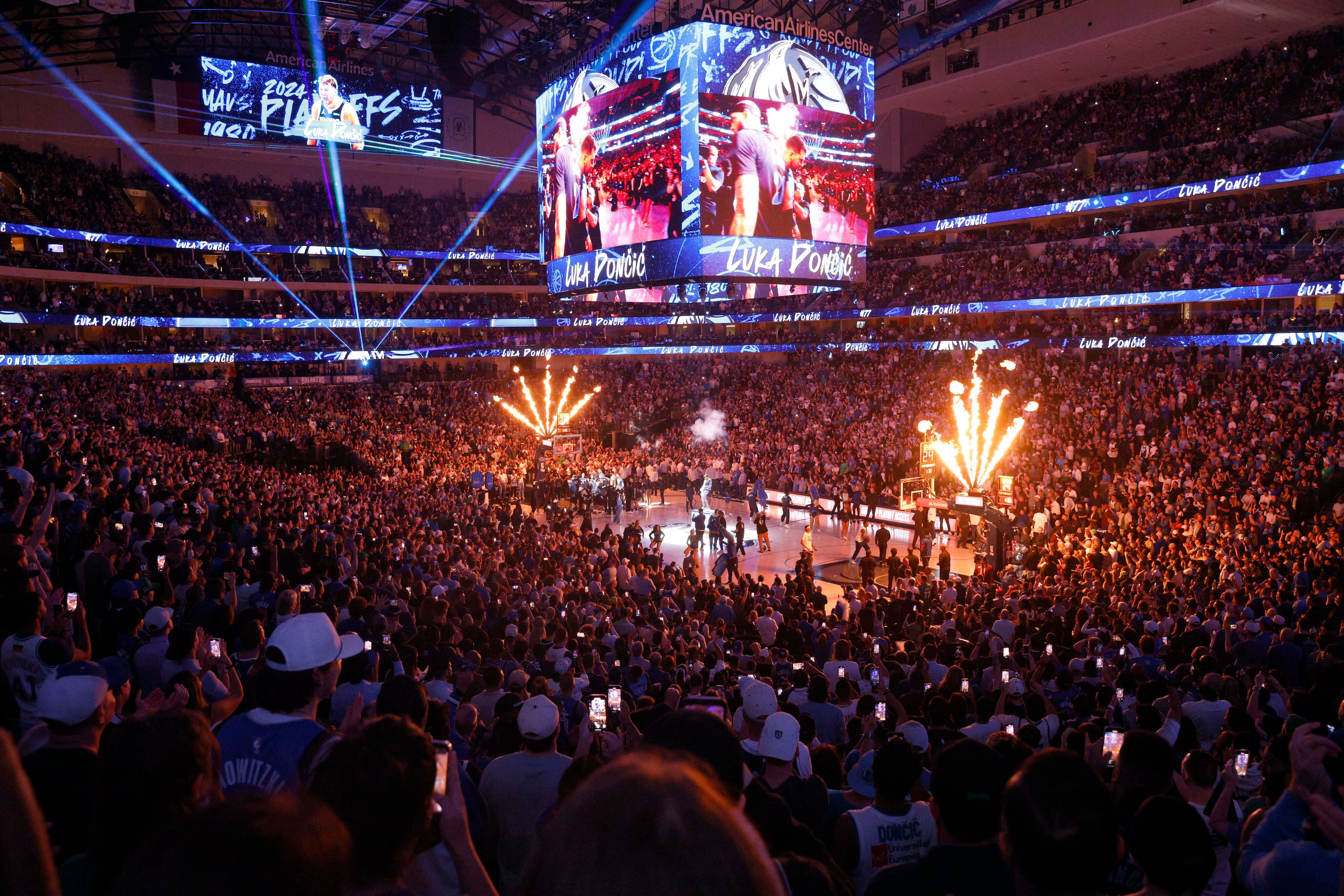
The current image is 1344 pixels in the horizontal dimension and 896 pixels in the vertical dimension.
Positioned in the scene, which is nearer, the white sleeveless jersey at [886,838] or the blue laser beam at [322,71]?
the white sleeveless jersey at [886,838]

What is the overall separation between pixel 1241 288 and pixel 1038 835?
33543mm

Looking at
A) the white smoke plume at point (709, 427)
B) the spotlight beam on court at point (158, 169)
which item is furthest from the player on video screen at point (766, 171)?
the spotlight beam on court at point (158, 169)

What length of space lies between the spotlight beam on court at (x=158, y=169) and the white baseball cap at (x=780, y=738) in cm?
4564

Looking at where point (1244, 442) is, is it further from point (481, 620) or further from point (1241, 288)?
point (481, 620)

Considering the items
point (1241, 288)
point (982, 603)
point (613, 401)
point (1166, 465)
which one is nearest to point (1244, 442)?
point (1166, 465)

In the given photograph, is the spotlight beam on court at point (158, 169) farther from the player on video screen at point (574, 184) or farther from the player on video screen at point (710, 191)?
the player on video screen at point (710, 191)

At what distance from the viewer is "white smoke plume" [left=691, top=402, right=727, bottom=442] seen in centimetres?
4066

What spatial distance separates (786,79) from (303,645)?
77.7 feet

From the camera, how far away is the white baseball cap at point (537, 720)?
393 cm

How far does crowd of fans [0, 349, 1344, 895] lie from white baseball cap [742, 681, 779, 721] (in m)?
0.02

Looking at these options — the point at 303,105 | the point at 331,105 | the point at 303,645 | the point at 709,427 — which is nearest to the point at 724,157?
the point at 709,427

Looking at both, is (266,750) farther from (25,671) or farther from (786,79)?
(786,79)

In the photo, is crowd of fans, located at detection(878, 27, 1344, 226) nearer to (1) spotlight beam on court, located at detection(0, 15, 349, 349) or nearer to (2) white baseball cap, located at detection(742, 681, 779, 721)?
(1) spotlight beam on court, located at detection(0, 15, 349, 349)

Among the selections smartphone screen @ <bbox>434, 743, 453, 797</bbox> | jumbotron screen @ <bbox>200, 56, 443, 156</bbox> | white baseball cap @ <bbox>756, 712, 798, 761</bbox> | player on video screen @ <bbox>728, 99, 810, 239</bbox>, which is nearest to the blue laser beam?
jumbotron screen @ <bbox>200, 56, 443, 156</bbox>
